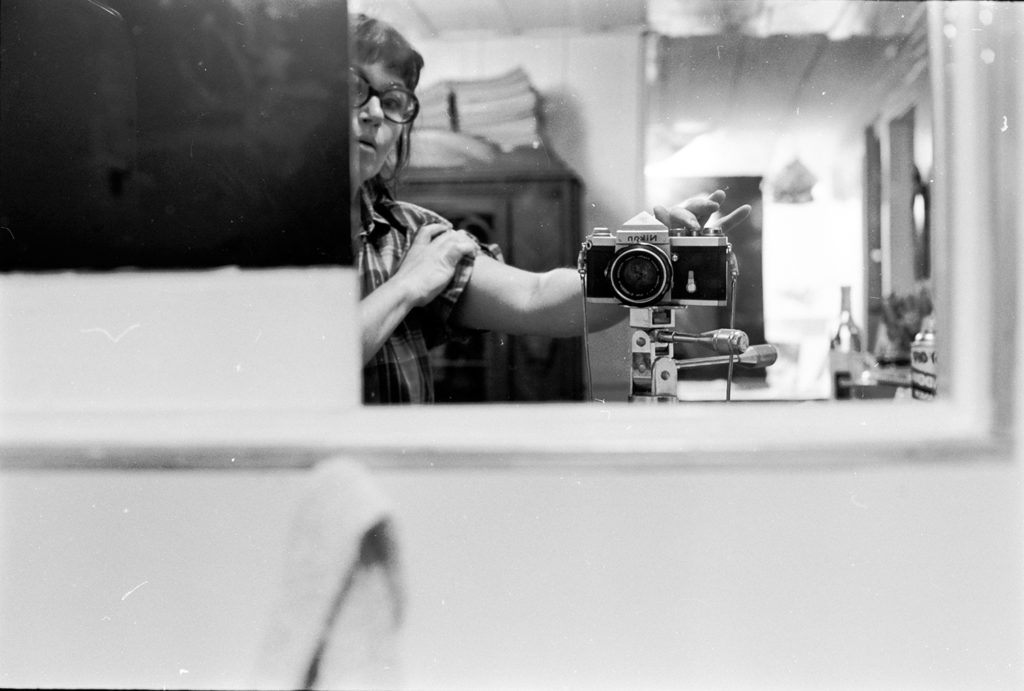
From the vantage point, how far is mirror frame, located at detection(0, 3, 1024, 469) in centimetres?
176

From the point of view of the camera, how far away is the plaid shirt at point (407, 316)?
6.16ft

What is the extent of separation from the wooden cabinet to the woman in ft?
0.08

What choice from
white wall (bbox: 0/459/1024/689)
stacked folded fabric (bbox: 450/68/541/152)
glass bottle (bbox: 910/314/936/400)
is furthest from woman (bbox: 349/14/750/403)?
glass bottle (bbox: 910/314/936/400)

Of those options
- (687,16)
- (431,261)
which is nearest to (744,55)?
(687,16)

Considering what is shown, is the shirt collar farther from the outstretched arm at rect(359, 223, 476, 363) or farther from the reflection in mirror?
the reflection in mirror

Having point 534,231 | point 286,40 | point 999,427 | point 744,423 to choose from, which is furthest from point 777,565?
point 286,40

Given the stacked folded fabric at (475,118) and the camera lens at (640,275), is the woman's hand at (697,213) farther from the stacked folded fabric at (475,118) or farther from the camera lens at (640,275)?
the stacked folded fabric at (475,118)

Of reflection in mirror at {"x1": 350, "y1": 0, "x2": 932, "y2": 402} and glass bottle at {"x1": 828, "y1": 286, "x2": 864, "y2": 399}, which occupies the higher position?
reflection in mirror at {"x1": 350, "y1": 0, "x2": 932, "y2": 402}

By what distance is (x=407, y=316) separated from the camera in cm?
189

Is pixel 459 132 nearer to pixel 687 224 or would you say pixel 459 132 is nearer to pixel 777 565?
pixel 687 224

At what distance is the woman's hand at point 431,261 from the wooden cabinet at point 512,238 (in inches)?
1.5

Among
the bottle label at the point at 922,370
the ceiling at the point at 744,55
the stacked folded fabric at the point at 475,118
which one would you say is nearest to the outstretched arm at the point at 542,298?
the ceiling at the point at 744,55

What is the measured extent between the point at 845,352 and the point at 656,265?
0.44 m

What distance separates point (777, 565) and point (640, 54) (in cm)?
110
